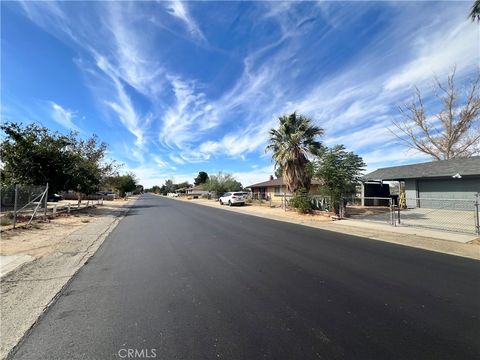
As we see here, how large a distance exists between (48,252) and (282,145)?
20.2 meters

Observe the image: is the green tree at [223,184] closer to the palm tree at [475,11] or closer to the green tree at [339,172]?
the green tree at [339,172]

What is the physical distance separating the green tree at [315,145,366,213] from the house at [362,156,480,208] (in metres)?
3.13

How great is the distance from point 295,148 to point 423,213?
10507 millimetres

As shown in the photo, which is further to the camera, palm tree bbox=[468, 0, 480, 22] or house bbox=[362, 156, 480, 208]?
house bbox=[362, 156, 480, 208]

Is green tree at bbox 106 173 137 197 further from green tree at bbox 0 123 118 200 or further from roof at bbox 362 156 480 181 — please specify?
roof at bbox 362 156 480 181

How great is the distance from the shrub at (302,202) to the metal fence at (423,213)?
2650 mm

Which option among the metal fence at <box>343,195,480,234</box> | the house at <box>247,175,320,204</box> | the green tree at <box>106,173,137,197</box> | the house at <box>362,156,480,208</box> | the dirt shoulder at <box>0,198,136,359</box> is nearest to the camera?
the dirt shoulder at <box>0,198,136,359</box>

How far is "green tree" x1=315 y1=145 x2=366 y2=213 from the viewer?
18.0 metres

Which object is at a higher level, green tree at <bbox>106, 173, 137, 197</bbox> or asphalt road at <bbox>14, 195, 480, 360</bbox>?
green tree at <bbox>106, 173, 137, 197</bbox>

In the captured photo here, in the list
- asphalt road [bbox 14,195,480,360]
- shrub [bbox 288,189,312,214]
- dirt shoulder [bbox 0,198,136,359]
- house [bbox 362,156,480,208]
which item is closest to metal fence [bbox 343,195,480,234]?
house [bbox 362,156,480,208]

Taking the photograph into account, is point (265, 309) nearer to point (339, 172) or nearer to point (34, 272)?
point (34, 272)

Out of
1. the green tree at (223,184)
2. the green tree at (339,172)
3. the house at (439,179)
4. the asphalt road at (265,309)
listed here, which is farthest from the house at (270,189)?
the asphalt road at (265,309)

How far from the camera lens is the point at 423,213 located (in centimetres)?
1928

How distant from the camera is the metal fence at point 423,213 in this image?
14.3m
